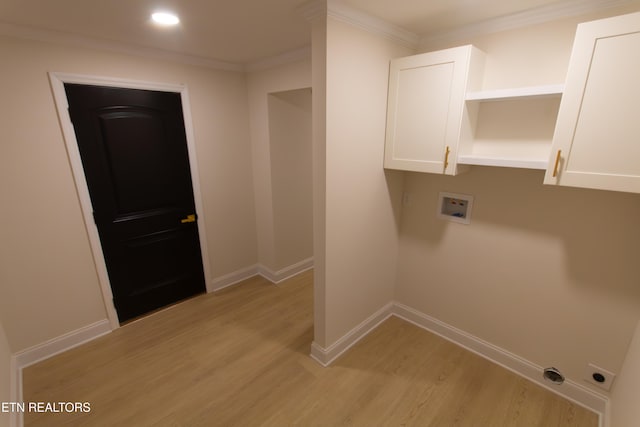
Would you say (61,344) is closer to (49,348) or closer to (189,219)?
(49,348)

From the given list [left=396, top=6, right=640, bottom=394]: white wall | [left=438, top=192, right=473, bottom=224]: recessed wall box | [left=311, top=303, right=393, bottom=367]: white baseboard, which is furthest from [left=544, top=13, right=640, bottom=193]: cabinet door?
[left=311, top=303, right=393, bottom=367]: white baseboard

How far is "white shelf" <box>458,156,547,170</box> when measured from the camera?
1.50 m

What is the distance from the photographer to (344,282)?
2137 millimetres

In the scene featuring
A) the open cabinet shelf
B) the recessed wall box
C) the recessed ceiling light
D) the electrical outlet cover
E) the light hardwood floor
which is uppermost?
the recessed ceiling light

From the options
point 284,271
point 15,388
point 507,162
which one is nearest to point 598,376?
point 507,162

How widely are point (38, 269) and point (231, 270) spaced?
1630 millimetres

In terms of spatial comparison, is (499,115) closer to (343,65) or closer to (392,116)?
(392,116)

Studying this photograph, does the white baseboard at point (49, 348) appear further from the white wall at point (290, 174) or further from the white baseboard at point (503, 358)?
the white baseboard at point (503, 358)

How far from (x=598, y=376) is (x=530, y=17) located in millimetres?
2205

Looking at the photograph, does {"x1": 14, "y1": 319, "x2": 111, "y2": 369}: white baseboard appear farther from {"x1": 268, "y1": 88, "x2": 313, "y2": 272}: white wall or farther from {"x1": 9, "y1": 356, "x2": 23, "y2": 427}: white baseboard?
{"x1": 268, "y1": 88, "x2": 313, "y2": 272}: white wall

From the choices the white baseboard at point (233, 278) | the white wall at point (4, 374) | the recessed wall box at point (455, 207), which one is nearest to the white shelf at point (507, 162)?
the recessed wall box at point (455, 207)

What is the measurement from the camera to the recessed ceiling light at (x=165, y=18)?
1630 mm

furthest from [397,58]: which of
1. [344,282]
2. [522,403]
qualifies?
[522,403]

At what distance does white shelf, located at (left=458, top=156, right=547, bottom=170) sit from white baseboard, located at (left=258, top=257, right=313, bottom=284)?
7.71 feet
